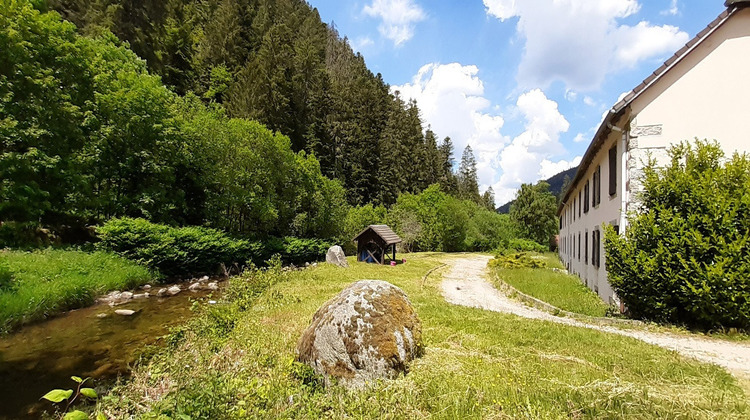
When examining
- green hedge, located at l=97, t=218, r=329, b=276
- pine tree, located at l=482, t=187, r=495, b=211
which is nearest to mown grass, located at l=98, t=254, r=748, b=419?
green hedge, located at l=97, t=218, r=329, b=276

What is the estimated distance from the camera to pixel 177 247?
17.1m

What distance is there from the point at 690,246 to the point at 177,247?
19.8 metres

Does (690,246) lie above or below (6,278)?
above

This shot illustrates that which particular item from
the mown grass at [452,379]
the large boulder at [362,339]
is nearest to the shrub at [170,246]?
the mown grass at [452,379]

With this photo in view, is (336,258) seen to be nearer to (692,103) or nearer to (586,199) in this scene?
(586,199)

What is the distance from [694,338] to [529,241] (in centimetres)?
4399

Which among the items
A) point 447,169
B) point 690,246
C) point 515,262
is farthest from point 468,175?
point 690,246

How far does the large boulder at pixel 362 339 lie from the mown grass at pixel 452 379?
0.24m

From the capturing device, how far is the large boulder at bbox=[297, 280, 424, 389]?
16.4 feet

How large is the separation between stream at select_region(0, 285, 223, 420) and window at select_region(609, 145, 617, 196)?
44.8 ft

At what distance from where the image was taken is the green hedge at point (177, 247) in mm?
15641

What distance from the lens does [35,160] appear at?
14.3 meters

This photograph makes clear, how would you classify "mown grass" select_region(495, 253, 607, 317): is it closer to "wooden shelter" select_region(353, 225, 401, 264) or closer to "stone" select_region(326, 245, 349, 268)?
"wooden shelter" select_region(353, 225, 401, 264)

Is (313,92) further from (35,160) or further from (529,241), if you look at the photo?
(529,241)
